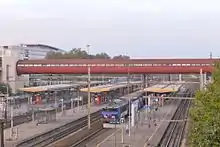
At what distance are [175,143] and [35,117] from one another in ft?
53.3

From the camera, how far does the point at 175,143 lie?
99.7ft

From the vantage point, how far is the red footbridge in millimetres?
55250

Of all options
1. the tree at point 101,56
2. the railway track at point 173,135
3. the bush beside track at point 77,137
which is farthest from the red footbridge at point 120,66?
the tree at point 101,56

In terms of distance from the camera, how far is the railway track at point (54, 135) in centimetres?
2788

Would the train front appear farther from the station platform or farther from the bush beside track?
the station platform

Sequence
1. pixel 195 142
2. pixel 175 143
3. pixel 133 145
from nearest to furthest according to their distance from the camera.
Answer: pixel 195 142
pixel 133 145
pixel 175 143

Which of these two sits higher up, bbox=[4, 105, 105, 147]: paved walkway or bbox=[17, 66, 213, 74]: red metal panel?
bbox=[17, 66, 213, 74]: red metal panel

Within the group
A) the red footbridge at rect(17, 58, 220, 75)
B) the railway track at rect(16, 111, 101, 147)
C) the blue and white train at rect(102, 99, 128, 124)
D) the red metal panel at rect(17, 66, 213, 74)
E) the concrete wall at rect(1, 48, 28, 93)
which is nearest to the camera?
the railway track at rect(16, 111, 101, 147)

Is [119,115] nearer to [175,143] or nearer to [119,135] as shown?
[119,135]

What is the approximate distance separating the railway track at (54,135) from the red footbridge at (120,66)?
15.0 meters

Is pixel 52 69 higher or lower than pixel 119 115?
higher

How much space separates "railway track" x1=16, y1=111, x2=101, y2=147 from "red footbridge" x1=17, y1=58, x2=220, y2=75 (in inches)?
591

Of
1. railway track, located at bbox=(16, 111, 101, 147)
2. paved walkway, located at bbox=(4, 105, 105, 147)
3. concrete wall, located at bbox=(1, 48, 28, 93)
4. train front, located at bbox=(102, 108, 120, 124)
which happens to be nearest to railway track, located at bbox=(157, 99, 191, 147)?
train front, located at bbox=(102, 108, 120, 124)

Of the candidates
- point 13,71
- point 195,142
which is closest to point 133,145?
point 195,142
